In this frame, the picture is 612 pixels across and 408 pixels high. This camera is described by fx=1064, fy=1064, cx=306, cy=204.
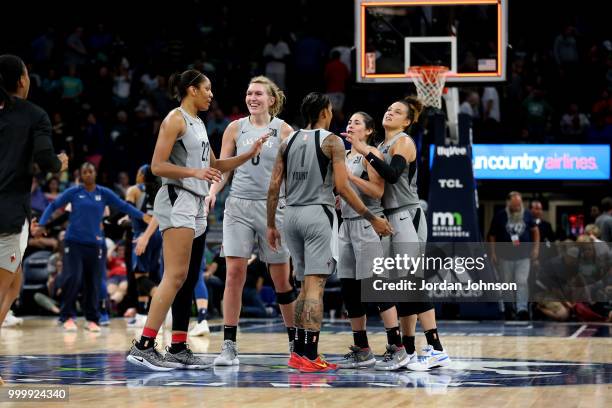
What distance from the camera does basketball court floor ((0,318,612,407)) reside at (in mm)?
6742

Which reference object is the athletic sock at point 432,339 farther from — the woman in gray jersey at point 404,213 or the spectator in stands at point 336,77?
the spectator in stands at point 336,77

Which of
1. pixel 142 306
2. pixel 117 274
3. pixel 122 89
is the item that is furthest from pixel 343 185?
pixel 122 89

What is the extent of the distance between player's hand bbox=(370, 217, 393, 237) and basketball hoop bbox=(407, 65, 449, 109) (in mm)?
7274

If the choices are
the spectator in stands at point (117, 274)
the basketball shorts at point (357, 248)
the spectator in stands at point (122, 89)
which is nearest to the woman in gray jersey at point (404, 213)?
the basketball shorts at point (357, 248)

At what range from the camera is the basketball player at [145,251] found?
13875 mm

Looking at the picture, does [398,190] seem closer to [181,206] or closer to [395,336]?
[395,336]

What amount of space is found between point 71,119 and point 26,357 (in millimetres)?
13439

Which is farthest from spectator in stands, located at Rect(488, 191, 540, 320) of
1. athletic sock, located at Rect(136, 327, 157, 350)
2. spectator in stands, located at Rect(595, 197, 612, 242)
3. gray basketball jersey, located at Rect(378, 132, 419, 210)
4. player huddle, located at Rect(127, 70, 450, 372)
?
athletic sock, located at Rect(136, 327, 157, 350)

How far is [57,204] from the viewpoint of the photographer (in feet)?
45.6

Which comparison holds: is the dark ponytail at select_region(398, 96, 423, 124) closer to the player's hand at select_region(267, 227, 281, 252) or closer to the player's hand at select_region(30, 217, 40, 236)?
the player's hand at select_region(267, 227, 281, 252)

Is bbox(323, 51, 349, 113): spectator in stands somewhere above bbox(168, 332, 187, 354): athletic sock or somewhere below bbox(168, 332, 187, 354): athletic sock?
above

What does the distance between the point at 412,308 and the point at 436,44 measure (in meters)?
8.04

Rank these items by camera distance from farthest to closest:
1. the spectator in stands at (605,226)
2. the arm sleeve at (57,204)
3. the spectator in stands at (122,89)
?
1. the spectator in stands at (122,89)
2. the spectator in stands at (605,226)
3. the arm sleeve at (57,204)

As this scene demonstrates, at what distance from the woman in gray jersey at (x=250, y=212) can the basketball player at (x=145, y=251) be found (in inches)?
185
